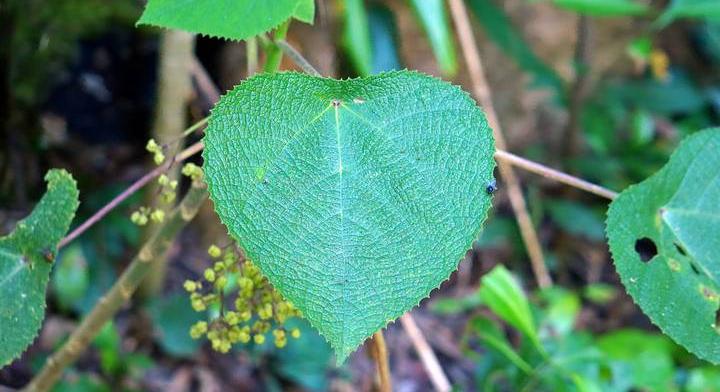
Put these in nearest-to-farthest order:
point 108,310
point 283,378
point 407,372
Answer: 1. point 108,310
2. point 283,378
3. point 407,372

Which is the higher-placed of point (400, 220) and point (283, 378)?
point (400, 220)

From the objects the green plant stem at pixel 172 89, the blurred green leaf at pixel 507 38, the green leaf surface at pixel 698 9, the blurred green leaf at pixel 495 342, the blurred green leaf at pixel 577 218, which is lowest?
the blurred green leaf at pixel 577 218

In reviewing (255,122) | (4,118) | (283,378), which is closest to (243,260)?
(255,122)

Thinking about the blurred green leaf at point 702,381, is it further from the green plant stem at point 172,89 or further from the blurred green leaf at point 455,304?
the green plant stem at point 172,89

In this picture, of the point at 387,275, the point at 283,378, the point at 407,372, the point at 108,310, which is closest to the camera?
the point at 387,275

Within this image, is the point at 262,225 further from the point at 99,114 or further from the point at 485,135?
the point at 99,114

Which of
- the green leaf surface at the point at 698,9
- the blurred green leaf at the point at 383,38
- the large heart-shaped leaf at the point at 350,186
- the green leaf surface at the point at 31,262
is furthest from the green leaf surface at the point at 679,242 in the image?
the blurred green leaf at the point at 383,38
